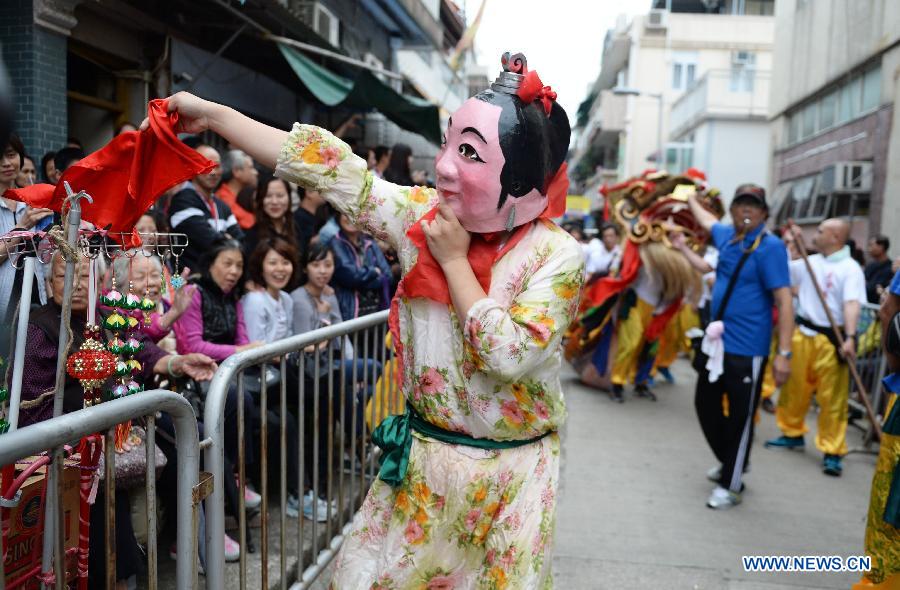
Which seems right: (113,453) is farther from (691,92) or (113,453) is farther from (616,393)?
(691,92)

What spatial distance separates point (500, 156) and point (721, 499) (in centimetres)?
348

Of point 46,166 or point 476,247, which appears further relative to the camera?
point 46,166

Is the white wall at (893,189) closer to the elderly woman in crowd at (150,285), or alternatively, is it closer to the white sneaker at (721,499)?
the white sneaker at (721,499)

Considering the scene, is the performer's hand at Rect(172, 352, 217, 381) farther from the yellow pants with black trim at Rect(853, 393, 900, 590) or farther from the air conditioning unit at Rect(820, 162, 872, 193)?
the air conditioning unit at Rect(820, 162, 872, 193)

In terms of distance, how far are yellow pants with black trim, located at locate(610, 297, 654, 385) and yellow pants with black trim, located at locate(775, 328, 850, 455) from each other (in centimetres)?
158

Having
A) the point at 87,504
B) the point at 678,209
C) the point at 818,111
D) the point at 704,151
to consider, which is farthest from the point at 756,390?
the point at 704,151

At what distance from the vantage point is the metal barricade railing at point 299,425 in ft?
7.51

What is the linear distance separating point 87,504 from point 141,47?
5672mm

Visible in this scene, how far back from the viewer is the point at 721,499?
187 inches

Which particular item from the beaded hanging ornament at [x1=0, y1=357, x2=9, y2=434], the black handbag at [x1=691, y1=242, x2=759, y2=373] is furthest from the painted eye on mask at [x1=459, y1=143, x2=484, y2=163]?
the black handbag at [x1=691, y1=242, x2=759, y2=373]

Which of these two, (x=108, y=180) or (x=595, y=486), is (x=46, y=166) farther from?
(x=595, y=486)

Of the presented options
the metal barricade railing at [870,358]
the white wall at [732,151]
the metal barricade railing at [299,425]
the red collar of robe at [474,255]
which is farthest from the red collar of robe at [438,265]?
the white wall at [732,151]

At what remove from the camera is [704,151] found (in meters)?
22.4

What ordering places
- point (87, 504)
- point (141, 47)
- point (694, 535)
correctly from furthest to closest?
point (141, 47), point (694, 535), point (87, 504)
